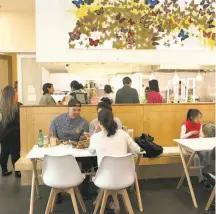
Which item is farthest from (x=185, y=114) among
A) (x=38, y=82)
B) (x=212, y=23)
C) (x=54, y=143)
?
(x=38, y=82)

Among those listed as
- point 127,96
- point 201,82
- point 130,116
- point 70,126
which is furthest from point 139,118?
point 201,82

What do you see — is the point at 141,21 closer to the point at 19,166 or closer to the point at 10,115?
the point at 10,115

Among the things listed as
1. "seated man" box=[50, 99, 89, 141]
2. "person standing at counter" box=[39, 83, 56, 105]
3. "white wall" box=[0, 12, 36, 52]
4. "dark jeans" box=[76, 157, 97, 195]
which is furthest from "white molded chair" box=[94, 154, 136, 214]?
"white wall" box=[0, 12, 36, 52]

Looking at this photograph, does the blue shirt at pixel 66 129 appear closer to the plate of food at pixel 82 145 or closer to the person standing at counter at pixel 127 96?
the plate of food at pixel 82 145

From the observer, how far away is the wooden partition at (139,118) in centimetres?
407

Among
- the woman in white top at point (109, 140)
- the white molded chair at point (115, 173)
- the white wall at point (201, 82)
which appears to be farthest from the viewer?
the white wall at point (201, 82)

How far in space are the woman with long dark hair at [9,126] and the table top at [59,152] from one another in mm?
1152

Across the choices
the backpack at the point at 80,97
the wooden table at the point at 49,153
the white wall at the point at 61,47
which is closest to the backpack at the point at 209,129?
the white wall at the point at 61,47

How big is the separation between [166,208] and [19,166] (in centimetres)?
192

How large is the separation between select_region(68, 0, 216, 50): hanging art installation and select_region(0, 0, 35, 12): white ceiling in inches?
83.6

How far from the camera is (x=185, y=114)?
4422 millimetres

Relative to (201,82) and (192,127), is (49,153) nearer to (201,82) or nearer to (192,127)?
(192,127)

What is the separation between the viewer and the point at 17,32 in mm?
6352

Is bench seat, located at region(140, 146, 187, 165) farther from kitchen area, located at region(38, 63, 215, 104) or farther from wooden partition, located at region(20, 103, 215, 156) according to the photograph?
kitchen area, located at region(38, 63, 215, 104)
